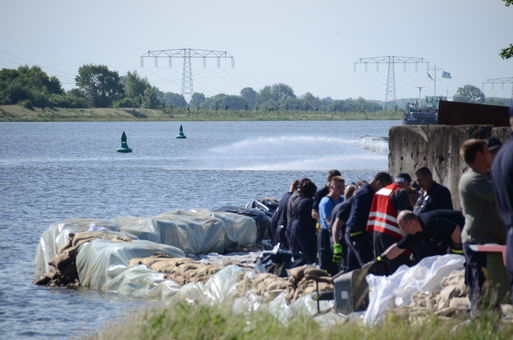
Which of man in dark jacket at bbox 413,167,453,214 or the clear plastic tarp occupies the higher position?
man in dark jacket at bbox 413,167,453,214

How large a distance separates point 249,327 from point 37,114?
185026 mm

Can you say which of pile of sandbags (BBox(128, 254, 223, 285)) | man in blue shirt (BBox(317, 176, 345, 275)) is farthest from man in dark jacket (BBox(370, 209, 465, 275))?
pile of sandbags (BBox(128, 254, 223, 285))

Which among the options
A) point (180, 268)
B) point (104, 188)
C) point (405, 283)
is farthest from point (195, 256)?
point (104, 188)

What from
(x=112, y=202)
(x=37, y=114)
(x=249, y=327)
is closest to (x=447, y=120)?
(x=249, y=327)

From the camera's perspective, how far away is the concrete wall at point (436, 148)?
14656mm

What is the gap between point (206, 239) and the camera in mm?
19938

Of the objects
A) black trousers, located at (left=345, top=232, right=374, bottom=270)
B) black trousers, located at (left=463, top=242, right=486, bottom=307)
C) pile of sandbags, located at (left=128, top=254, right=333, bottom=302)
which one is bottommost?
pile of sandbags, located at (left=128, top=254, right=333, bottom=302)

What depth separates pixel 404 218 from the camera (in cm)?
951

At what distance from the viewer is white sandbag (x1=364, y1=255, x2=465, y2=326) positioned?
926cm

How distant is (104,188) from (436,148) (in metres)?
28.9

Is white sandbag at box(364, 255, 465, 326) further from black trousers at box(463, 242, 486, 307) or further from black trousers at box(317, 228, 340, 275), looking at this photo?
black trousers at box(317, 228, 340, 275)

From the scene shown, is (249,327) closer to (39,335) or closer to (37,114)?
(39,335)

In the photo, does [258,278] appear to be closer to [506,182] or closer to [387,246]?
[387,246]

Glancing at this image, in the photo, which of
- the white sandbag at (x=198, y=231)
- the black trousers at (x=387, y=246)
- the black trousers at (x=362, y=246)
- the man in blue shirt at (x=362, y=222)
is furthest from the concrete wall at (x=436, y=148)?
the white sandbag at (x=198, y=231)
